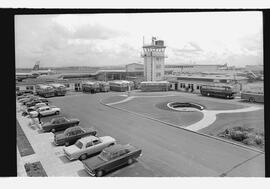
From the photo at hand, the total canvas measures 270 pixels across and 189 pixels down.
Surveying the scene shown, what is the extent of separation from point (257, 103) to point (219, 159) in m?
20.5

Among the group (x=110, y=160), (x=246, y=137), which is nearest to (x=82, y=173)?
(x=110, y=160)

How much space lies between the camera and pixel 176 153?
1402 centimetres

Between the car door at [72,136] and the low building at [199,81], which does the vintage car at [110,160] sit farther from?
the low building at [199,81]

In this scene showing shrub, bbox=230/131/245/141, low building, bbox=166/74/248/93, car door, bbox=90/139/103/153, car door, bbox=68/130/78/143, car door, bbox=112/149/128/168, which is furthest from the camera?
low building, bbox=166/74/248/93

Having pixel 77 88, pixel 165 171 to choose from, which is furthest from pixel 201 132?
pixel 77 88

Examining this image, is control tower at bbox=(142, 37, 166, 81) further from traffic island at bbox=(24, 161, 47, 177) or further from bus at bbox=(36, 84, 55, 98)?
traffic island at bbox=(24, 161, 47, 177)

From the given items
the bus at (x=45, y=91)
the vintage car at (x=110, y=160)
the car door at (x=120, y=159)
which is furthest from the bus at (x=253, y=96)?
the bus at (x=45, y=91)

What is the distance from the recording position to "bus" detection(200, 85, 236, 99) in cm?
3308

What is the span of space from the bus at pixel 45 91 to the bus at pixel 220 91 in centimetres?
2582

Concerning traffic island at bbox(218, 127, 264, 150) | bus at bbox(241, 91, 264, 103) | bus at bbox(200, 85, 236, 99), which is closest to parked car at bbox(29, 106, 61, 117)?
traffic island at bbox(218, 127, 264, 150)

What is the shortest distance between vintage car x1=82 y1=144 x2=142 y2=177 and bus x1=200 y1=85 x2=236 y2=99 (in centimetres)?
2490

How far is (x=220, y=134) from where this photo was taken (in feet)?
56.5

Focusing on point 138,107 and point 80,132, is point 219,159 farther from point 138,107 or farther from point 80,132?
point 138,107

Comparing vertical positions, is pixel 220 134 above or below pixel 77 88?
below
